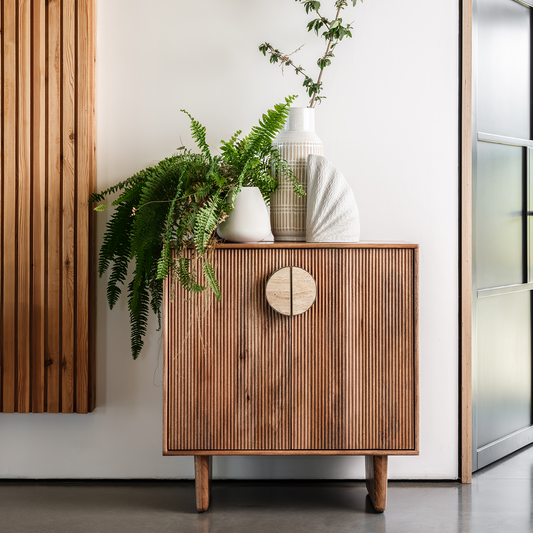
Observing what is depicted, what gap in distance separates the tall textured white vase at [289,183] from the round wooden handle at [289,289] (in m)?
0.19

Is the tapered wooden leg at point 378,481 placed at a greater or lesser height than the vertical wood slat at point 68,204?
lesser

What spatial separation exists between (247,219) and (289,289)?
25 cm

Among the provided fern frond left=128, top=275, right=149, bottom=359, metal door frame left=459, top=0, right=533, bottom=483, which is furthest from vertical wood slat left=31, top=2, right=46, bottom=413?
metal door frame left=459, top=0, right=533, bottom=483

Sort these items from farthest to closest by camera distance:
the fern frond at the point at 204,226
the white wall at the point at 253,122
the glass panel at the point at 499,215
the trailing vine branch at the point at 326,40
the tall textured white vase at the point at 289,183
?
1. the glass panel at the point at 499,215
2. the white wall at the point at 253,122
3. the trailing vine branch at the point at 326,40
4. the tall textured white vase at the point at 289,183
5. the fern frond at the point at 204,226

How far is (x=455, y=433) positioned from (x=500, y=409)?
1.07 ft

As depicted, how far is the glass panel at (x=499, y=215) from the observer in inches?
81.1

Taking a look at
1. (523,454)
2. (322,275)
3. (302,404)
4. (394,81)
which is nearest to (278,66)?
(394,81)

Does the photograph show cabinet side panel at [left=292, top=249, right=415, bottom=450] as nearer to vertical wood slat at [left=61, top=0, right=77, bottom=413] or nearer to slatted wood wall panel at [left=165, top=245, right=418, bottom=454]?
slatted wood wall panel at [left=165, top=245, right=418, bottom=454]

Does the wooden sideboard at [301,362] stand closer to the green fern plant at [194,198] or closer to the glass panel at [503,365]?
the green fern plant at [194,198]

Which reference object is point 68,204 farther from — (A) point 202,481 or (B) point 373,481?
(B) point 373,481

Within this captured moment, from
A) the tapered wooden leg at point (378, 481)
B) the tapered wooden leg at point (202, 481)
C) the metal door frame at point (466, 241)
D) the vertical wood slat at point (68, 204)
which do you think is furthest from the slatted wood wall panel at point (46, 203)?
the metal door frame at point (466, 241)

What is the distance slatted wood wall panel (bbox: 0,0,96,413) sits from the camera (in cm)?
189

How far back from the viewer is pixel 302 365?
1.57m

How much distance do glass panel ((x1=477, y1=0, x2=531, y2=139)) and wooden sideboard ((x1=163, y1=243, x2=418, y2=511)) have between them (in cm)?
96
